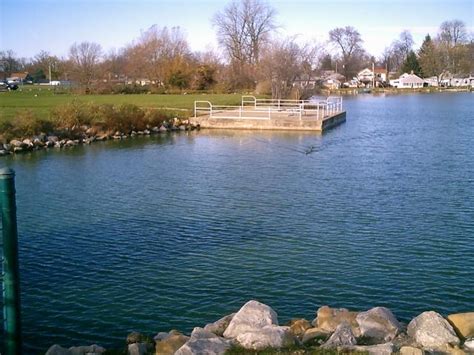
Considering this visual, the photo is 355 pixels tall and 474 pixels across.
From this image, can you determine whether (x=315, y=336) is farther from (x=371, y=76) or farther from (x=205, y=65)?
(x=371, y=76)

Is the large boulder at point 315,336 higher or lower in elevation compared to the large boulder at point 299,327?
higher

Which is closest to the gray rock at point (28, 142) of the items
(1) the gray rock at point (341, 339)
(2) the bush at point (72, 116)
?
(2) the bush at point (72, 116)

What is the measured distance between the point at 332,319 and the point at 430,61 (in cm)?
11376

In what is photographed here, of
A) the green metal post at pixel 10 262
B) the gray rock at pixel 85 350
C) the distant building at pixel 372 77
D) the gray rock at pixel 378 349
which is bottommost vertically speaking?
the gray rock at pixel 85 350

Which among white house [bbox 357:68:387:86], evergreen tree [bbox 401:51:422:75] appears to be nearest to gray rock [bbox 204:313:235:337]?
white house [bbox 357:68:387:86]

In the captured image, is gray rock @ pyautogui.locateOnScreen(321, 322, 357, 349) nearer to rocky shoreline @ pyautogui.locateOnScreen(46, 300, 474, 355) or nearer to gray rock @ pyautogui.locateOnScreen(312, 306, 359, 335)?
rocky shoreline @ pyautogui.locateOnScreen(46, 300, 474, 355)

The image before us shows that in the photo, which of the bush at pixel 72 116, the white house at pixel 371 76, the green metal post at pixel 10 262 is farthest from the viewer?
the white house at pixel 371 76

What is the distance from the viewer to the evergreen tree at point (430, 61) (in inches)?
4422

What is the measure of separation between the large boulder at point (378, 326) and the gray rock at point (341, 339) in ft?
1.21

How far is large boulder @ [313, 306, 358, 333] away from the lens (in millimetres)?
7012

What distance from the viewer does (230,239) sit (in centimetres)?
1205

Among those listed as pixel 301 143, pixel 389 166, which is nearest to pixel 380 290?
pixel 389 166

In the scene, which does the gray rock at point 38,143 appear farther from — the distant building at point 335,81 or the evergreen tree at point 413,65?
the evergreen tree at point 413,65

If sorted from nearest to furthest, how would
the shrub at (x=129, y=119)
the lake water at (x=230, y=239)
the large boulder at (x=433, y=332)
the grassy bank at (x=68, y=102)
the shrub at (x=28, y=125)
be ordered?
the large boulder at (x=433, y=332) → the lake water at (x=230, y=239) → the shrub at (x=28, y=125) → the shrub at (x=129, y=119) → the grassy bank at (x=68, y=102)
